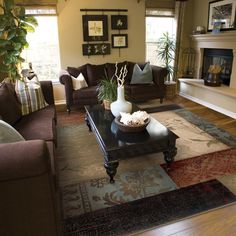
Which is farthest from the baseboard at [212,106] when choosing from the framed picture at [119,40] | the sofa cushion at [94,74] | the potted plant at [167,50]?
the sofa cushion at [94,74]

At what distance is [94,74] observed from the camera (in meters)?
4.73

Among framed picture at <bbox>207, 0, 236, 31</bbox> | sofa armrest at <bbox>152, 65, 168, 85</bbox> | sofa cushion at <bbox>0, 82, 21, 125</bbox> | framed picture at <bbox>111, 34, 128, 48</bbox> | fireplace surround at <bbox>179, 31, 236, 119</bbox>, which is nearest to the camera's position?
sofa cushion at <bbox>0, 82, 21, 125</bbox>

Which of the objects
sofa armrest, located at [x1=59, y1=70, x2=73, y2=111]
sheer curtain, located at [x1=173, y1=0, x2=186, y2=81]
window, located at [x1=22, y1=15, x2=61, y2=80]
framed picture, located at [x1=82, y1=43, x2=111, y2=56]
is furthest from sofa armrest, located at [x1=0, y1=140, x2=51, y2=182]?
sheer curtain, located at [x1=173, y1=0, x2=186, y2=81]

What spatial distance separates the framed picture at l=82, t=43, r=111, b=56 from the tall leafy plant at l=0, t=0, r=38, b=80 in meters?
1.30

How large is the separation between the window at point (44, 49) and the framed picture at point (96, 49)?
61 centimetres

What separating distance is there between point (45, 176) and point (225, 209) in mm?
1477

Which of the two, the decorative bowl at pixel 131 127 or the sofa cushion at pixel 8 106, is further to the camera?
the sofa cushion at pixel 8 106

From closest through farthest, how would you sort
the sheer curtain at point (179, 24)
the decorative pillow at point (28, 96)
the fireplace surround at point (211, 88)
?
the decorative pillow at point (28, 96) < the fireplace surround at point (211, 88) < the sheer curtain at point (179, 24)

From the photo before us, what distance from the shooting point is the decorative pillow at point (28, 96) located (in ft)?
9.54

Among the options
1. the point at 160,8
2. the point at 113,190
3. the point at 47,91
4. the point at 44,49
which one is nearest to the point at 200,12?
the point at 160,8

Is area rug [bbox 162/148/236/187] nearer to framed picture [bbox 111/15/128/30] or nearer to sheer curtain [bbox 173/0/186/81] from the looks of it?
sheer curtain [bbox 173/0/186/81]

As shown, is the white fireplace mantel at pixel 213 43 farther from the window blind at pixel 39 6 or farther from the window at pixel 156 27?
the window blind at pixel 39 6

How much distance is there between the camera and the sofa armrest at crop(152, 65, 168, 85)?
Answer: 4.70 metres

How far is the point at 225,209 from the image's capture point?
184 cm
